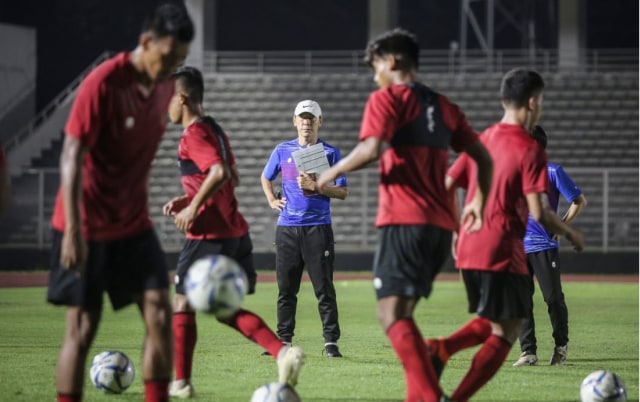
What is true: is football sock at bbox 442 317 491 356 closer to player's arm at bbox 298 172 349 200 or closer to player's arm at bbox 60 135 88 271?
player's arm at bbox 60 135 88 271

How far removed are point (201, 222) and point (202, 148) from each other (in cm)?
71

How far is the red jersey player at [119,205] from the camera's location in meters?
5.96

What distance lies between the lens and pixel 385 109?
21.1ft

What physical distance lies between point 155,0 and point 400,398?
29.3 metres

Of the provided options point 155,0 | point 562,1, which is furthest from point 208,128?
point 155,0

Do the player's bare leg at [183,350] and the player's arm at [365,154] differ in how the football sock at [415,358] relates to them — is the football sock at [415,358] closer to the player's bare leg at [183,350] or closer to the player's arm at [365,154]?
the player's arm at [365,154]

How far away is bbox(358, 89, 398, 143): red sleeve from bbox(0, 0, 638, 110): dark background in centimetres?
2839

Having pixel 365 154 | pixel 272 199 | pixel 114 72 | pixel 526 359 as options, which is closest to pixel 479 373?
pixel 365 154

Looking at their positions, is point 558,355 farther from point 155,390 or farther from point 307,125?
point 155,390

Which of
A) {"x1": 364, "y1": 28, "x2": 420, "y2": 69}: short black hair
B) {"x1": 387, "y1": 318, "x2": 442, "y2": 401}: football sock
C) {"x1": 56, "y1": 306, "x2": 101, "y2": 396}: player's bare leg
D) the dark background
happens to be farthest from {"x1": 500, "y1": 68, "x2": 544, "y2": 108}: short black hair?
the dark background

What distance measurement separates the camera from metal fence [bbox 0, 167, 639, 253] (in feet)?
84.6

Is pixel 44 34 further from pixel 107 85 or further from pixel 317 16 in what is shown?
pixel 107 85

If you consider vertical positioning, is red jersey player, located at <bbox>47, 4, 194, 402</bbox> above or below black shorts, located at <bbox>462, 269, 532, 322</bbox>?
above

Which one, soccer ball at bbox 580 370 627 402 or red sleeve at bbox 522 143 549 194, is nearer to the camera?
red sleeve at bbox 522 143 549 194
